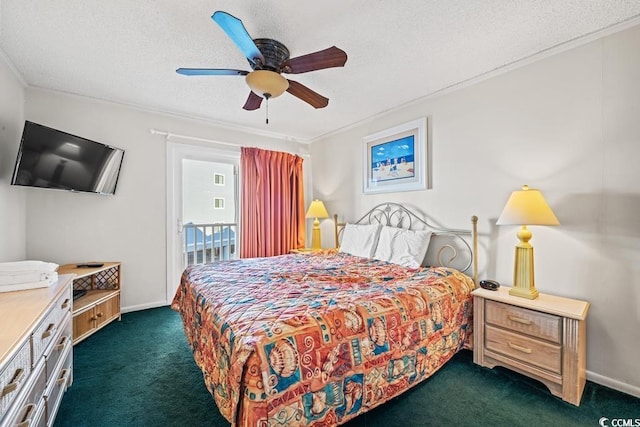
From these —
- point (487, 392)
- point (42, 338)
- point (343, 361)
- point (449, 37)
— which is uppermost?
point (449, 37)

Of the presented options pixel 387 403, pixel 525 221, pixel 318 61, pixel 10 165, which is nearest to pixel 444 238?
pixel 525 221

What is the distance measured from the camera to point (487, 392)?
6.10 ft

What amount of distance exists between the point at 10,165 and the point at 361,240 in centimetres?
345

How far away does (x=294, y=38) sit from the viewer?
1.96m

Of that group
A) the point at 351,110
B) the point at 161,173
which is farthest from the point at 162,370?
the point at 351,110

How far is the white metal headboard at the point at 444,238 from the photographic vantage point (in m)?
2.57

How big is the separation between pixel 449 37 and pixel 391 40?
42cm

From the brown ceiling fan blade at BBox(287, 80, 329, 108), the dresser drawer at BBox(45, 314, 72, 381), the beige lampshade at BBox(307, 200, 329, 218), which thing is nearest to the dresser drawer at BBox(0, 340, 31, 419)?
the dresser drawer at BBox(45, 314, 72, 381)

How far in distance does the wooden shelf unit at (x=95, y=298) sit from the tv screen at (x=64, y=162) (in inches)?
32.3

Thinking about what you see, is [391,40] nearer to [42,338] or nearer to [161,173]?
[42,338]

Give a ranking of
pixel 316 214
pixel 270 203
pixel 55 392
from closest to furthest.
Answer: pixel 55 392
pixel 316 214
pixel 270 203

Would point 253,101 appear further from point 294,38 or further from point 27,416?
point 27,416

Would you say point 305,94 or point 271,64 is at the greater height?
point 271,64

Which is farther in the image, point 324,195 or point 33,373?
point 324,195
